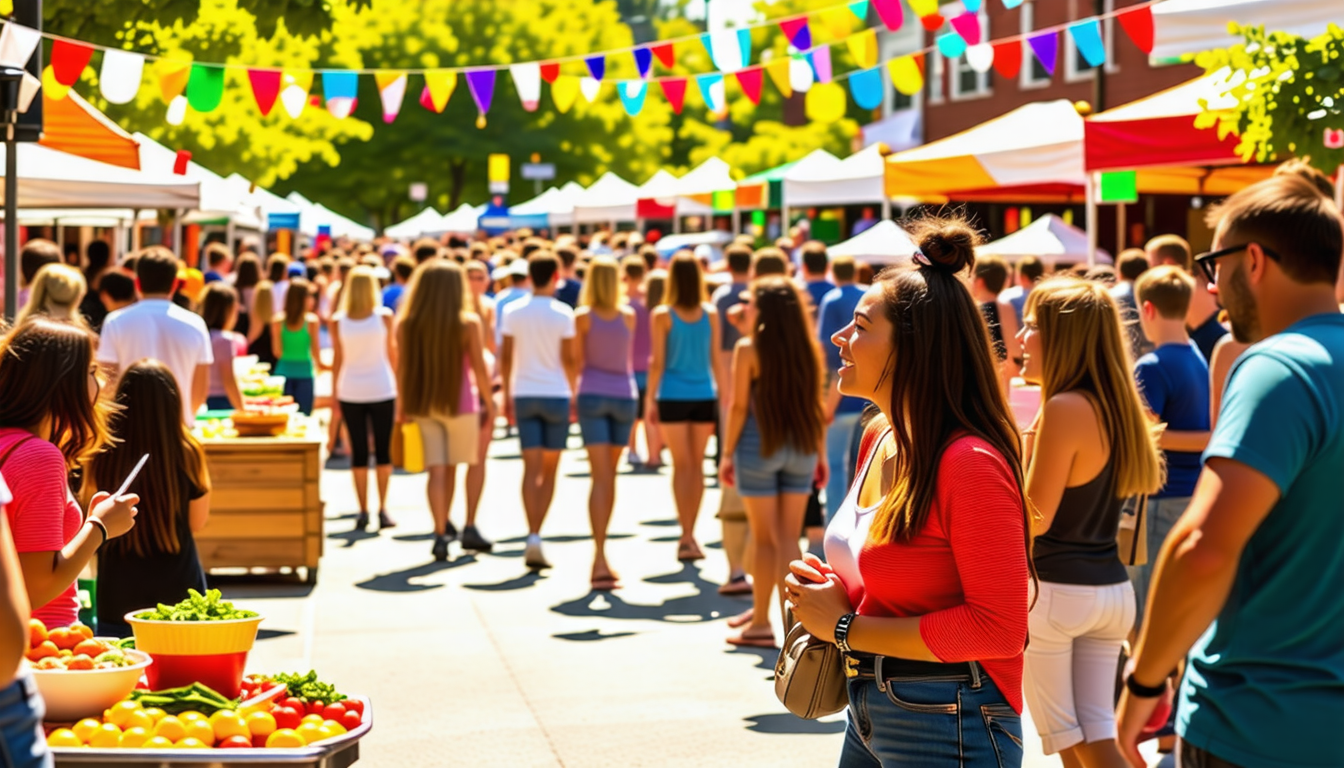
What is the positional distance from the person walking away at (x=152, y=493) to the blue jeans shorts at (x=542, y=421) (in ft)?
17.3

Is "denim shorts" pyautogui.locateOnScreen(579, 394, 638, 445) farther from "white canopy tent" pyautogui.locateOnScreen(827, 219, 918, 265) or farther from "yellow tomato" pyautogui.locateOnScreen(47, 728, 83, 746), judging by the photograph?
"yellow tomato" pyautogui.locateOnScreen(47, 728, 83, 746)

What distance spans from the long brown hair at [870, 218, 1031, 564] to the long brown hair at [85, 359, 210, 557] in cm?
343

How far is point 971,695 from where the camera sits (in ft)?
11.7

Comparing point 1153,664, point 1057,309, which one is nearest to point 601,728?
point 1057,309

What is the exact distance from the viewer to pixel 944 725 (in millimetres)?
3545

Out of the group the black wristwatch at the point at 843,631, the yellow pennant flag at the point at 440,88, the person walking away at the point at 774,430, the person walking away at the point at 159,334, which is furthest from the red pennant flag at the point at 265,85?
the black wristwatch at the point at 843,631

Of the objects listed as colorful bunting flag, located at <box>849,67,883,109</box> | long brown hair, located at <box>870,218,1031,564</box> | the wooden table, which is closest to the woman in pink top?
long brown hair, located at <box>870,218,1031,564</box>

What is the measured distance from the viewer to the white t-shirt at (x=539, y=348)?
11570mm

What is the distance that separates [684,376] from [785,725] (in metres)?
4.42

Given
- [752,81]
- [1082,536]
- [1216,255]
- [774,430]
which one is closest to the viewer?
[1216,255]

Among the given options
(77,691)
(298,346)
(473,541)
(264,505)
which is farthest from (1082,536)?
(298,346)

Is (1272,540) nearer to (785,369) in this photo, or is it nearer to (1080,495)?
(1080,495)

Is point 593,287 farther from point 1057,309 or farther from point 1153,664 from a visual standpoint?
point 1153,664

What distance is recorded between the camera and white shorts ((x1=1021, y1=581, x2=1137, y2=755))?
17.7 feet
